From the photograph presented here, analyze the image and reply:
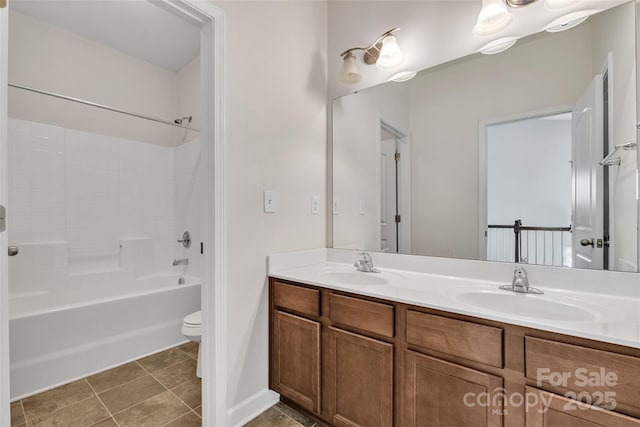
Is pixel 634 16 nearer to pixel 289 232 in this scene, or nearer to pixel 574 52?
pixel 574 52

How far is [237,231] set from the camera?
4.78 ft

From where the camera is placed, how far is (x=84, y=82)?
2520mm

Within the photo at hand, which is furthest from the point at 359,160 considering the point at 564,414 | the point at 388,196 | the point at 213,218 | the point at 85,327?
the point at 85,327

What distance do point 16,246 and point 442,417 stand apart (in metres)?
3.02

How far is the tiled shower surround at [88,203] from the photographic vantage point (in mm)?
2193

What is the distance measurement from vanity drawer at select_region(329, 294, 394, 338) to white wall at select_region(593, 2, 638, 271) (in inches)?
36.5

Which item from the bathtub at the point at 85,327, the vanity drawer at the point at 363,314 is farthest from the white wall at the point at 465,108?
the bathtub at the point at 85,327

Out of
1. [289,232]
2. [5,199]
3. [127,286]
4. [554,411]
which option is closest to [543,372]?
[554,411]

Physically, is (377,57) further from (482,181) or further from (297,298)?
(297,298)

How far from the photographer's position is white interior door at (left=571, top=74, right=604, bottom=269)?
3.84 ft

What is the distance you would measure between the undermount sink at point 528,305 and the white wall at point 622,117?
309 millimetres

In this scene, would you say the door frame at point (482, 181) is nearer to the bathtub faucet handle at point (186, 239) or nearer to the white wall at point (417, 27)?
the white wall at point (417, 27)

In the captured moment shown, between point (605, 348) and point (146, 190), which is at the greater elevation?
point (146, 190)

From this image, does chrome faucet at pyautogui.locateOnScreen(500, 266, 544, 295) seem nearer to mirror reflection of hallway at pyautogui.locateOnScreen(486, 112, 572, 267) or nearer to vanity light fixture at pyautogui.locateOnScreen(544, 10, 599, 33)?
mirror reflection of hallway at pyautogui.locateOnScreen(486, 112, 572, 267)
